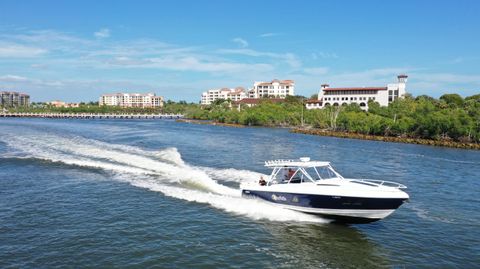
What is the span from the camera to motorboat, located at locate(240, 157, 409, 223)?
16.5 meters

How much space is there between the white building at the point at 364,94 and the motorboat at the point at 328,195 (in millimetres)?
110764

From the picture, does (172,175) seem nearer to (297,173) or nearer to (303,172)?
(297,173)

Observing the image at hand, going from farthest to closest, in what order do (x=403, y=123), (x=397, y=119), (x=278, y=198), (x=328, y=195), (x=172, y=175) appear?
(x=397, y=119)
(x=403, y=123)
(x=172, y=175)
(x=278, y=198)
(x=328, y=195)

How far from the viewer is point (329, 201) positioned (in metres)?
17.4

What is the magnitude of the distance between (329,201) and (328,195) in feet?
1.11

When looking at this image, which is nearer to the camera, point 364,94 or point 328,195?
point 328,195

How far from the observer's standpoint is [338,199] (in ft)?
56.1

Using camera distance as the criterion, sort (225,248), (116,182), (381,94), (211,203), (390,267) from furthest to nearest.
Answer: (381,94), (116,182), (211,203), (225,248), (390,267)

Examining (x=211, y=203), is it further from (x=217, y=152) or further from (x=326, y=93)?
(x=326, y=93)

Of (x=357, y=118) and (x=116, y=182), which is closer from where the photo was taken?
(x=116, y=182)

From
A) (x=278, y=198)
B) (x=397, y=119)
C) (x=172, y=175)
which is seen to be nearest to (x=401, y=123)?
(x=397, y=119)

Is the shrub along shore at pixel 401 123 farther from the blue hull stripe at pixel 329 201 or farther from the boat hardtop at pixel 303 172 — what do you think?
the blue hull stripe at pixel 329 201

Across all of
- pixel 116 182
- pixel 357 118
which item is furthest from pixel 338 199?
pixel 357 118

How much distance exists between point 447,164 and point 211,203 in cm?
2984
